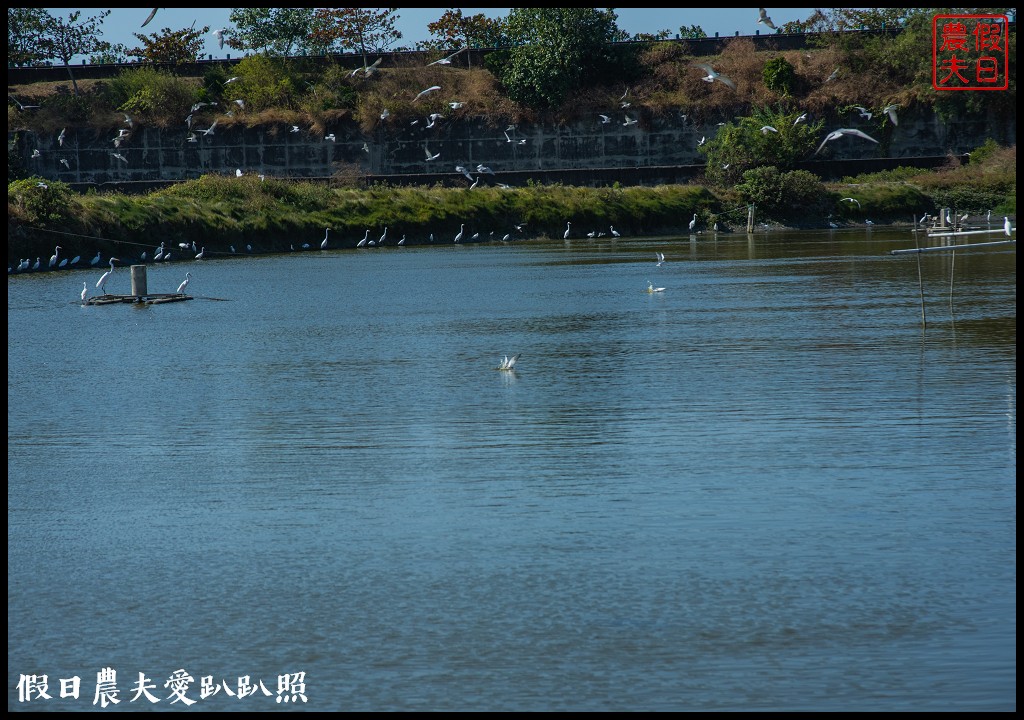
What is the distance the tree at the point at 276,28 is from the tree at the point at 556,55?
42.0 ft

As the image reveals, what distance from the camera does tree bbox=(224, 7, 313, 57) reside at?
7712 centimetres

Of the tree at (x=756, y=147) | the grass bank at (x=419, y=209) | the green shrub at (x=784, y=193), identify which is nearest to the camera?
the grass bank at (x=419, y=209)

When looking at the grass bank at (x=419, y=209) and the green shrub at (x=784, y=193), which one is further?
the green shrub at (x=784, y=193)

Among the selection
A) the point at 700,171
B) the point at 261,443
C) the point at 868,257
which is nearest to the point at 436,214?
the point at 700,171

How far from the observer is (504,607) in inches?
318

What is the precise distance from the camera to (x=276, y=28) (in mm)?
77812

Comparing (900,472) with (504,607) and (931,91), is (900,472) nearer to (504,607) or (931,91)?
(504,607)

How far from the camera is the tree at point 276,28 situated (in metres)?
77.1

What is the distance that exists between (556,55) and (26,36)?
3152cm

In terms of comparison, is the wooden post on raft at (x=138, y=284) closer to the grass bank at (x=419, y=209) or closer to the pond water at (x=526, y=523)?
the pond water at (x=526, y=523)

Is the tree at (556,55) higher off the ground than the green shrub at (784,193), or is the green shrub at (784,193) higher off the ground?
the tree at (556,55)

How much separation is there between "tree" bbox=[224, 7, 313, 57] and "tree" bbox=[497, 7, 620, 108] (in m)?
12.8

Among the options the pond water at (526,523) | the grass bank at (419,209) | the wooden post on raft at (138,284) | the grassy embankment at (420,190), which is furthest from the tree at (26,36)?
the pond water at (526,523)

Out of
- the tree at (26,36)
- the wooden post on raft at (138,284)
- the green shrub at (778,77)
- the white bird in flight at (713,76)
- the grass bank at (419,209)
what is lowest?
the wooden post on raft at (138,284)
